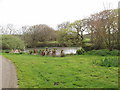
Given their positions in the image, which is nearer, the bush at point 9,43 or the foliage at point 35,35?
the bush at point 9,43

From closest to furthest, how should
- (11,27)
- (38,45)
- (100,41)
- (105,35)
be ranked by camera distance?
(105,35), (100,41), (38,45), (11,27)

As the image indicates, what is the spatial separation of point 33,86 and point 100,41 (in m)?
11.7

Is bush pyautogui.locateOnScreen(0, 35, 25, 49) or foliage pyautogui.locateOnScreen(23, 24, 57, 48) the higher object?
foliage pyautogui.locateOnScreen(23, 24, 57, 48)

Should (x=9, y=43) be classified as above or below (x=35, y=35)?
below

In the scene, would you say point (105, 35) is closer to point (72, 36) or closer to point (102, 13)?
point (102, 13)

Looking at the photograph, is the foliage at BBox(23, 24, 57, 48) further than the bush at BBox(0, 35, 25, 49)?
Yes

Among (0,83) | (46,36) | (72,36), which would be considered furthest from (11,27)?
(0,83)

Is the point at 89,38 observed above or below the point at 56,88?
above

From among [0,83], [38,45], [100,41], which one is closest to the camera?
[0,83]

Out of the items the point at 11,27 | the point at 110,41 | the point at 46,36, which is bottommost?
the point at 110,41

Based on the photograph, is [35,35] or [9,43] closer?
[9,43]

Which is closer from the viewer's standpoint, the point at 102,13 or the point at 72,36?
the point at 102,13

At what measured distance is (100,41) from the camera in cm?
1384

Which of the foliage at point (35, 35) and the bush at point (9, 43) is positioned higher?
the foliage at point (35, 35)
